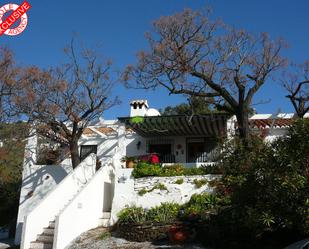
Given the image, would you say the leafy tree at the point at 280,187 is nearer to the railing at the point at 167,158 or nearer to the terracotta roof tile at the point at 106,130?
the railing at the point at 167,158

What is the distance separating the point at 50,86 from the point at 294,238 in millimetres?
12478

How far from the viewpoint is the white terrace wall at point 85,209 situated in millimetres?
13188

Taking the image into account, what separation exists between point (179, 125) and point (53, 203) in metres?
8.44

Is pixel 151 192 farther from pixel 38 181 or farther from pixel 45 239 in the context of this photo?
pixel 38 181

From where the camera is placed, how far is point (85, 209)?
14.8m

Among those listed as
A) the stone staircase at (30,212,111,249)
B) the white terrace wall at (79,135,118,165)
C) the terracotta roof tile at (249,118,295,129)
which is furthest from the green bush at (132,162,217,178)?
the terracotta roof tile at (249,118,295,129)

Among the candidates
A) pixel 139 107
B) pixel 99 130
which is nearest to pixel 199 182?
pixel 99 130

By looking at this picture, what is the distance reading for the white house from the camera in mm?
14006

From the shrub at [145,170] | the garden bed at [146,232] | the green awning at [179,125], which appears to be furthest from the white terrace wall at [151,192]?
the green awning at [179,125]

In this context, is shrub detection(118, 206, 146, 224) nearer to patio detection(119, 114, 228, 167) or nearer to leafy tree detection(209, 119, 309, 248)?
A: leafy tree detection(209, 119, 309, 248)

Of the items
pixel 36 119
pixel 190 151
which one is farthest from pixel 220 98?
Answer: pixel 36 119

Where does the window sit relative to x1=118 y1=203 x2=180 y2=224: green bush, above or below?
above

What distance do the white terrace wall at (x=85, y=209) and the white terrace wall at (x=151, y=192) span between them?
80cm

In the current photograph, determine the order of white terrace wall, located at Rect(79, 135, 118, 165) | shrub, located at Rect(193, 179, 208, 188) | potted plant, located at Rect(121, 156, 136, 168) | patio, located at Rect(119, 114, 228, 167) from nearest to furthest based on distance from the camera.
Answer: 1. shrub, located at Rect(193, 179, 208, 188)
2. potted plant, located at Rect(121, 156, 136, 168)
3. patio, located at Rect(119, 114, 228, 167)
4. white terrace wall, located at Rect(79, 135, 118, 165)
